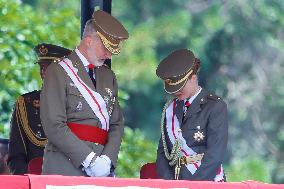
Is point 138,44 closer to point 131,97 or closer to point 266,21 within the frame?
point 131,97

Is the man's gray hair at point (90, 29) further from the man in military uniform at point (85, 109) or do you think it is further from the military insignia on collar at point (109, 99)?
the military insignia on collar at point (109, 99)

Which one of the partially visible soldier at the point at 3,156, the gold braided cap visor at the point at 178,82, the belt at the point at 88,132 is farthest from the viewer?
the partially visible soldier at the point at 3,156

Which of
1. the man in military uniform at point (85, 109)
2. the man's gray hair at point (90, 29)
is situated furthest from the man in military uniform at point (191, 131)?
the man's gray hair at point (90, 29)

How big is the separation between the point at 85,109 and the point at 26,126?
1.31 m

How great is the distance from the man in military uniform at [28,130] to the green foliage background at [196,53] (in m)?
1.27

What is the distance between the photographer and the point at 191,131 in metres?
6.95

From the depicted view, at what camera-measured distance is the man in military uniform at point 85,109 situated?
6.40 meters

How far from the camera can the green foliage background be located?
9.39 meters

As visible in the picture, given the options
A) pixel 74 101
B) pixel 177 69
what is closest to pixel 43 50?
pixel 177 69

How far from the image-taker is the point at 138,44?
989cm

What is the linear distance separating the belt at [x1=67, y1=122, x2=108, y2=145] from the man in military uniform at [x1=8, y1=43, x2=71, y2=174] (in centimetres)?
110

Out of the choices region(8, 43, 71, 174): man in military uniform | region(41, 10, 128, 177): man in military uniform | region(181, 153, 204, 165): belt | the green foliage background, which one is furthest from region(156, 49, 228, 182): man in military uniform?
the green foliage background

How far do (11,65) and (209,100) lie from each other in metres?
2.69

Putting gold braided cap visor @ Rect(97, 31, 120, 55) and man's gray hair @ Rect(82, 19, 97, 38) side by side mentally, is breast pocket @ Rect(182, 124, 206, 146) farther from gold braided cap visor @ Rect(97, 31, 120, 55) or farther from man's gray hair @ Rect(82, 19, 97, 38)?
man's gray hair @ Rect(82, 19, 97, 38)
